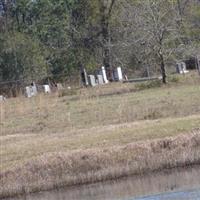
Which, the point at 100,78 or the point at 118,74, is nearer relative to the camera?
the point at 100,78

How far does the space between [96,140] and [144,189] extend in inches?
262

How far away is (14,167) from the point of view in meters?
22.0

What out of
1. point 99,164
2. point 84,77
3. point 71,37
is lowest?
point 99,164

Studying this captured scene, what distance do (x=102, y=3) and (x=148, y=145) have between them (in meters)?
43.2

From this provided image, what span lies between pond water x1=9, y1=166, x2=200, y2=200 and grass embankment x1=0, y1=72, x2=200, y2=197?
0.81 metres

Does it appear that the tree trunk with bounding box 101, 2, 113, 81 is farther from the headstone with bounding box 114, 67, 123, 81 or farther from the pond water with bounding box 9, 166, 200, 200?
the pond water with bounding box 9, 166, 200, 200

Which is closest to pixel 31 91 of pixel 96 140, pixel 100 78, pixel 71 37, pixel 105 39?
pixel 100 78

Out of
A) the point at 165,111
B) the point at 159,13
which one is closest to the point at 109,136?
the point at 165,111

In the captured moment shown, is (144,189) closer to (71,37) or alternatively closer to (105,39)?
(105,39)

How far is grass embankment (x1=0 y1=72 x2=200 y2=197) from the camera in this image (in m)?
20.9

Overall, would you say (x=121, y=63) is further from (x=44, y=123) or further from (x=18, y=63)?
(x=44, y=123)

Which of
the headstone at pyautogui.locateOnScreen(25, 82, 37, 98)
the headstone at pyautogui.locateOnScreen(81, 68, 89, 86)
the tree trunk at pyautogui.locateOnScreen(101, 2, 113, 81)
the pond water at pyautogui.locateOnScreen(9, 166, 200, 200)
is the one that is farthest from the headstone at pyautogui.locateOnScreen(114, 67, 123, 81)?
the pond water at pyautogui.locateOnScreen(9, 166, 200, 200)

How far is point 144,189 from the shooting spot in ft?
58.1

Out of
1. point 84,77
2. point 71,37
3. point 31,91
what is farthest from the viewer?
point 71,37
